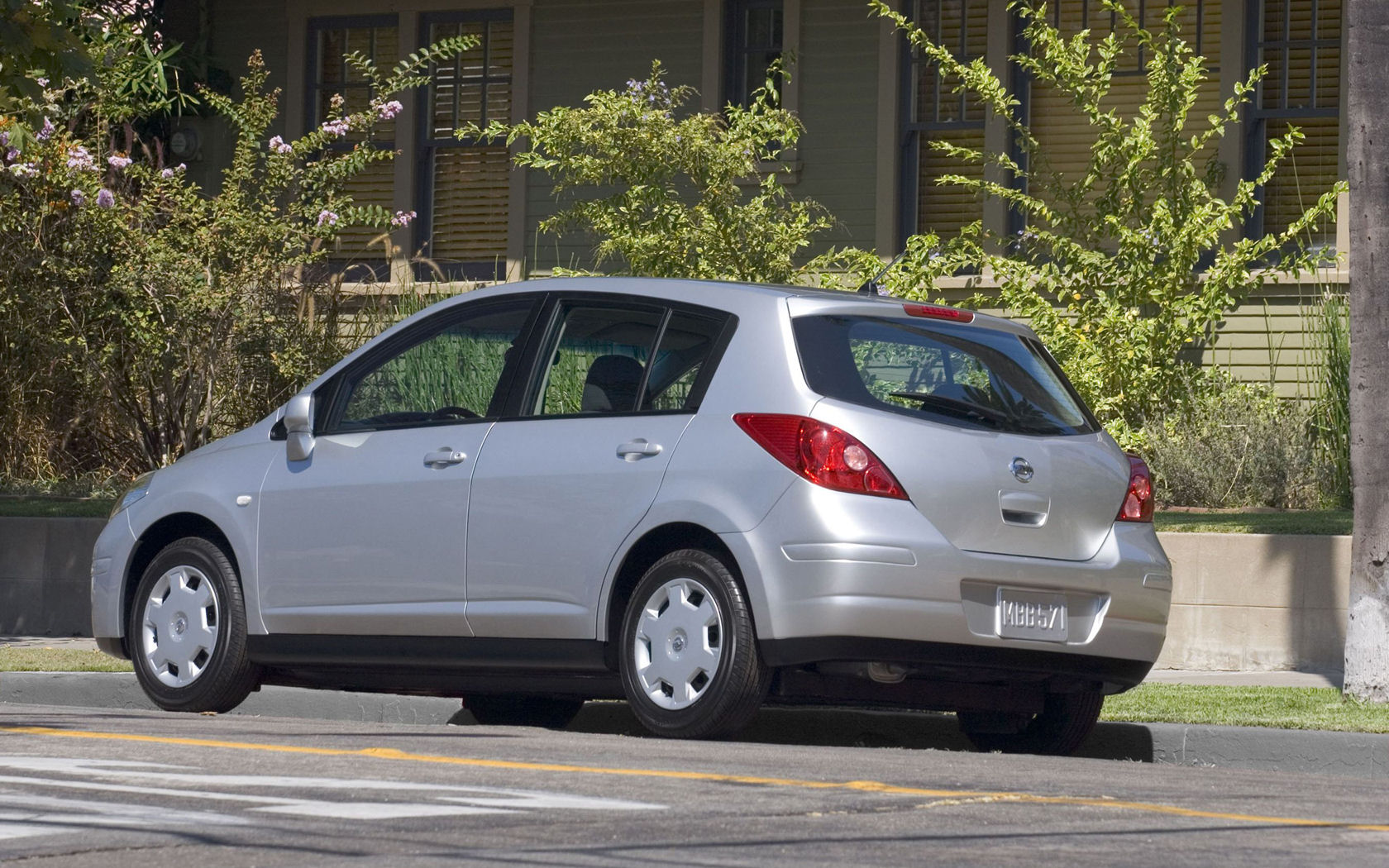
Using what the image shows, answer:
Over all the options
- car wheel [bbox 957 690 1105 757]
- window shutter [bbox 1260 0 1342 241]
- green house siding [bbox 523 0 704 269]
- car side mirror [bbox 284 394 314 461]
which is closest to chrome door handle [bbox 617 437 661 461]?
car side mirror [bbox 284 394 314 461]

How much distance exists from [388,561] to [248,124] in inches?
330

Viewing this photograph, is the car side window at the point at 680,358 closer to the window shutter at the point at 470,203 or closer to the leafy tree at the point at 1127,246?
the leafy tree at the point at 1127,246

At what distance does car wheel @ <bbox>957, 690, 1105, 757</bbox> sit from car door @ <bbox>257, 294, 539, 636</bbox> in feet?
6.60

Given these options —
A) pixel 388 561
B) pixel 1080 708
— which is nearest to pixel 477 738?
pixel 388 561

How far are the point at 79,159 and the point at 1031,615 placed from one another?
10.0m

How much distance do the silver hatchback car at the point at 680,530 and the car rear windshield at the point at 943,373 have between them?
14mm

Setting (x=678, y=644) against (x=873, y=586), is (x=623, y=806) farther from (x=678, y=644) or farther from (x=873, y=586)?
(x=678, y=644)

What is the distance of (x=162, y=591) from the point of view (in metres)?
8.87

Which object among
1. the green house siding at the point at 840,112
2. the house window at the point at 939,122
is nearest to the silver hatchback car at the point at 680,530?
the green house siding at the point at 840,112

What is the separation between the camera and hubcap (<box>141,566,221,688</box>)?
8727 mm

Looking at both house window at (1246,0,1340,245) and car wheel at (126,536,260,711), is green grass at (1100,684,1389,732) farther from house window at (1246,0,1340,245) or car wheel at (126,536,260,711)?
house window at (1246,0,1340,245)

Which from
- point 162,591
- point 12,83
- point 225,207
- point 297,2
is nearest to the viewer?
point 162,591

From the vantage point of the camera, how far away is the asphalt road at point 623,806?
4672 millimetres

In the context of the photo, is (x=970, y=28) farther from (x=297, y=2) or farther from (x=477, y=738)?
(x=477, y=738)
